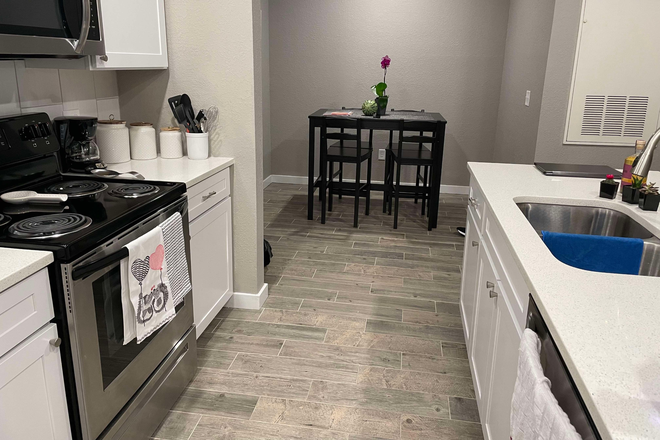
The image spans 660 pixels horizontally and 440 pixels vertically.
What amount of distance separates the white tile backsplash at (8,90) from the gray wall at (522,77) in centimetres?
328

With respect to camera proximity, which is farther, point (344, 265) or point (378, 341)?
point (344, 265)

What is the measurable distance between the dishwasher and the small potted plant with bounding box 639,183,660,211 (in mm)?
898

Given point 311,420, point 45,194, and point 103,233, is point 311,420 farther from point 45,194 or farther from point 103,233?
point 45,194

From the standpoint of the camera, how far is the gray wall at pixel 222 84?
8.47 ft

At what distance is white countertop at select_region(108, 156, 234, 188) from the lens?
2.26 m

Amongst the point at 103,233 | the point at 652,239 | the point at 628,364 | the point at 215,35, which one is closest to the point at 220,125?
the point at 215,35

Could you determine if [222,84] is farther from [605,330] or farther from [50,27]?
[605,330]

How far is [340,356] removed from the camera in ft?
8.29

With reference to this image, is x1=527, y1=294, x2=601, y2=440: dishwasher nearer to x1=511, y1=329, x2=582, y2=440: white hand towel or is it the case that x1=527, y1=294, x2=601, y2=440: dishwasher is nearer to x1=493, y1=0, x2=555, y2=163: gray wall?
x1=511, y1=329, x2=582, y2=440: white hand towel

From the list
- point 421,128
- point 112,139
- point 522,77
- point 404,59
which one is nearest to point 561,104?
point 522,77

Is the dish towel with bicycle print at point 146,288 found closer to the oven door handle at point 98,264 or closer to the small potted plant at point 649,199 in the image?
the oven door handle at point 98,264

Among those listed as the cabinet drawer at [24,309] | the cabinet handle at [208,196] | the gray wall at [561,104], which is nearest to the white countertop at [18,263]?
the cabinet drawer at [24,309]

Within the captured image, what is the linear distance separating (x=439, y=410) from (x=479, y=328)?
388mm

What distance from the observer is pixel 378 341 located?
8.79 feet
